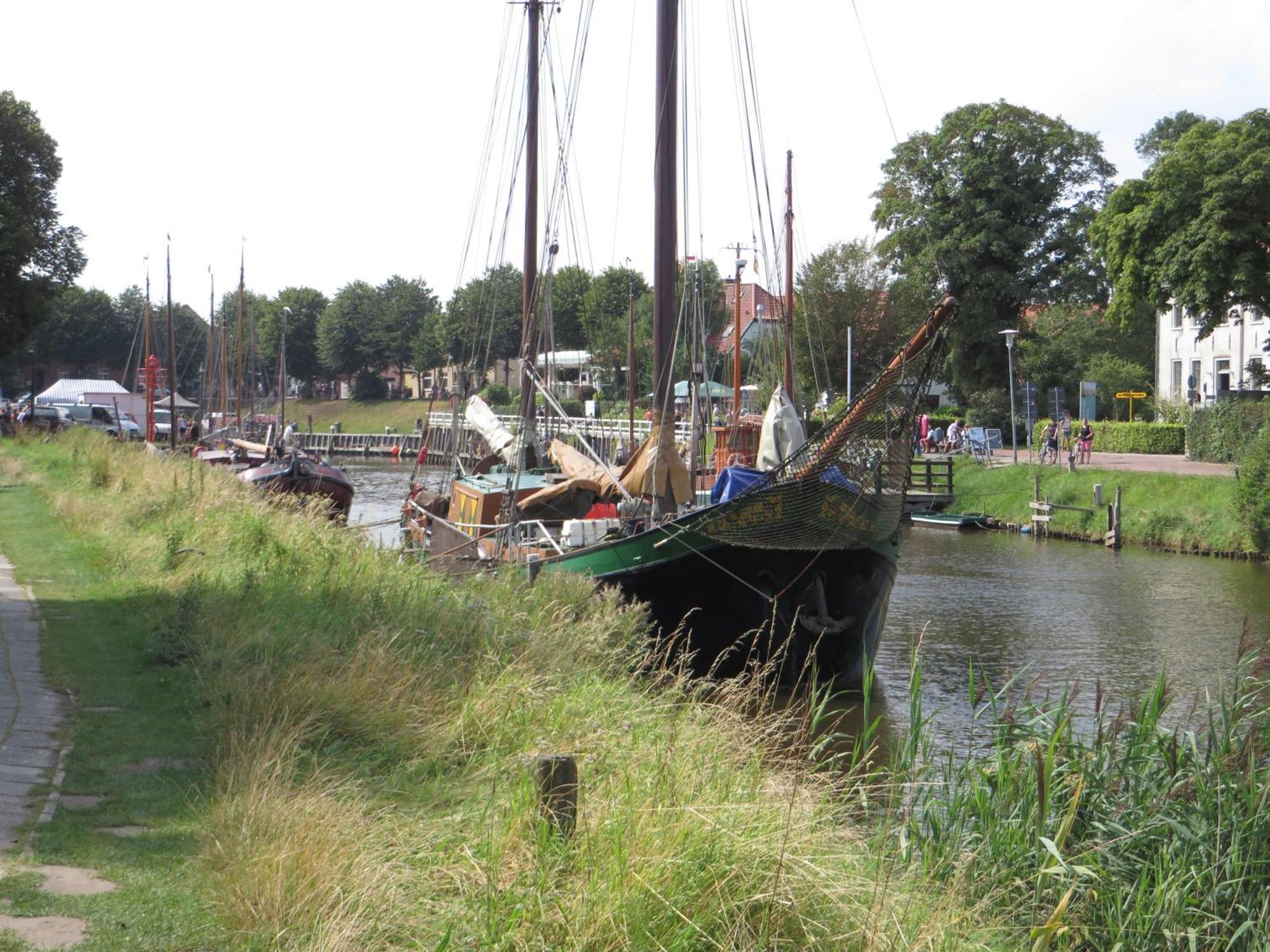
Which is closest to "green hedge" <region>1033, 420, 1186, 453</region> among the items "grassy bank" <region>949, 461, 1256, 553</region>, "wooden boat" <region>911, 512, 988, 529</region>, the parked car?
"grassy bank" <region>949, 461, 1256, 553</region>

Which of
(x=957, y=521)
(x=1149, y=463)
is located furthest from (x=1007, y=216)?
(x=957, y=521)

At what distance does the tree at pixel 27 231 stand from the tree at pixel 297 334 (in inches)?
2913

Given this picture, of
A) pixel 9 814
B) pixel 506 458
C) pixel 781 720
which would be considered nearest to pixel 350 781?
pixel 9 814

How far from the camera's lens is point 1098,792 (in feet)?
23.0

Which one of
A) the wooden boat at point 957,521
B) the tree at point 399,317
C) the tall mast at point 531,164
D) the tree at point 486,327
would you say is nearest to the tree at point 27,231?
the tall mast at point 531,164

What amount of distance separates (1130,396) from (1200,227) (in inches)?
645

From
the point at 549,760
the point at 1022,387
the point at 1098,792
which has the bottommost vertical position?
the point at 1098,792

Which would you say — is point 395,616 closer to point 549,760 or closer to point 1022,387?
point 549,760

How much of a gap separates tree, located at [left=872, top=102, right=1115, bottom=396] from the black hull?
38654mm

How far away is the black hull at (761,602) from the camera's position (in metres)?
15.1

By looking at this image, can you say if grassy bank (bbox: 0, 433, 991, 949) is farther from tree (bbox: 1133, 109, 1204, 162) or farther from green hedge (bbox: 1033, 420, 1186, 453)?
tree (bbox: 1133, 109, 1204, 162)

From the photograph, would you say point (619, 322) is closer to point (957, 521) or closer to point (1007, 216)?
point (1007, 216)

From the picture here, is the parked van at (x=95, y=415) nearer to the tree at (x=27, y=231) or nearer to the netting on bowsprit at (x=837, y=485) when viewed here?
the tree at (x=27, y=231)

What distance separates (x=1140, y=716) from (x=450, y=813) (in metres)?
4.16
